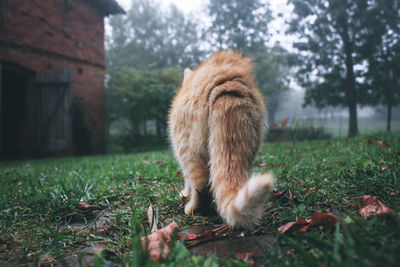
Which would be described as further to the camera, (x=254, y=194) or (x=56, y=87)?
(x=56, y=87)

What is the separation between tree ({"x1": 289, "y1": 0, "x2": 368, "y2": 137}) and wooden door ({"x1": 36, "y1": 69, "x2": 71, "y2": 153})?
7.12 metres

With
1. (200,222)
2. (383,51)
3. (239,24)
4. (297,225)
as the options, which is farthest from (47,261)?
(239,24)

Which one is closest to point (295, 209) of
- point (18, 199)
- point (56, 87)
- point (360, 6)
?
point (18, 199)

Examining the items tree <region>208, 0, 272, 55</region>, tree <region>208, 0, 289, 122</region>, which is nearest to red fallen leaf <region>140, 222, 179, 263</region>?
tree <region>208, 0, 289, 122</region>

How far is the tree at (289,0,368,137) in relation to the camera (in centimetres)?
494

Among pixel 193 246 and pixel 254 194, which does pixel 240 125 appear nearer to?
pixel 254 194

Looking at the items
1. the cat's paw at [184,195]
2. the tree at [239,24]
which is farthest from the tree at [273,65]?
the cat's paw at [184,195]

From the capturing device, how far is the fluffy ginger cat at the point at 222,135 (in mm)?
1130

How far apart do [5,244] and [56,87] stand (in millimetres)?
7332

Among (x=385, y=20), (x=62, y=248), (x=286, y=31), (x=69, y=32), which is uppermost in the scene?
(x=69, y=32)

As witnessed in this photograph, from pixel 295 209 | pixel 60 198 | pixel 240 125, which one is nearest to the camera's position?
pixel 240 125

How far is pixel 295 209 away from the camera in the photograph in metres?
1.43

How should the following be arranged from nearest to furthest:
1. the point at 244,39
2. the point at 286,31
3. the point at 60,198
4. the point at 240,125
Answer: the point at 240,125 < the point at 60,198 < the point at 286,31 < the point at 244,39

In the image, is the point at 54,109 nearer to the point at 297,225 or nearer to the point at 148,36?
the point at 297,225
